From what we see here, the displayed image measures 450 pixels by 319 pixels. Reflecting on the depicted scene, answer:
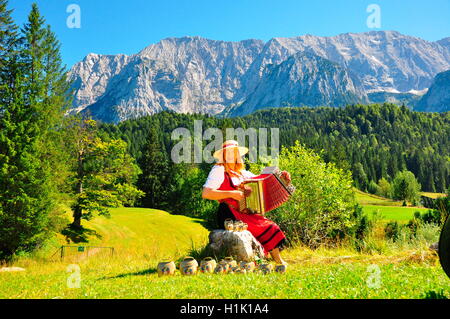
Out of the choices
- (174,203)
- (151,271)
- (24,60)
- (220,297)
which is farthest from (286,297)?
(174,203)

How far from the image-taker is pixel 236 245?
24.8 feet

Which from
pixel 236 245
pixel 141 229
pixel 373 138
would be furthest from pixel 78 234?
pixel 373 138

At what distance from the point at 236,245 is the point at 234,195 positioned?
3.79 feet

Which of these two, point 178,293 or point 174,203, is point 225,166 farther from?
point 174,203

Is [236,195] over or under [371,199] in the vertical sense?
over

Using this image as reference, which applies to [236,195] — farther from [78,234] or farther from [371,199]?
[371,199]

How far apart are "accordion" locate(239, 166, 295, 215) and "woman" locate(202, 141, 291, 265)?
0.21 meters

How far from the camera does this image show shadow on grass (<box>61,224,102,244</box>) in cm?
3098

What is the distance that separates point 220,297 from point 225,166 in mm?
3928

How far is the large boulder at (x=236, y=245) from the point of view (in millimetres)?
7484

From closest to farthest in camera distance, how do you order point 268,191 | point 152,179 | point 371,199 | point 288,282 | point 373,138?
point 288,282
point 268,191
point 152,179
point 371,199
point 373,138

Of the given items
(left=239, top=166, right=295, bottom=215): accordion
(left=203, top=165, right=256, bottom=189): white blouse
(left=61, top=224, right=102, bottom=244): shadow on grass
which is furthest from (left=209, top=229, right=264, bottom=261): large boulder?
(left=61, top=224, right=102, bottom=244): shadow on grass

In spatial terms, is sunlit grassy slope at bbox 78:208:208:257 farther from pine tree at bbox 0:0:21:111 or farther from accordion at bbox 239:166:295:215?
accordion at bbox 239:166:295:215
